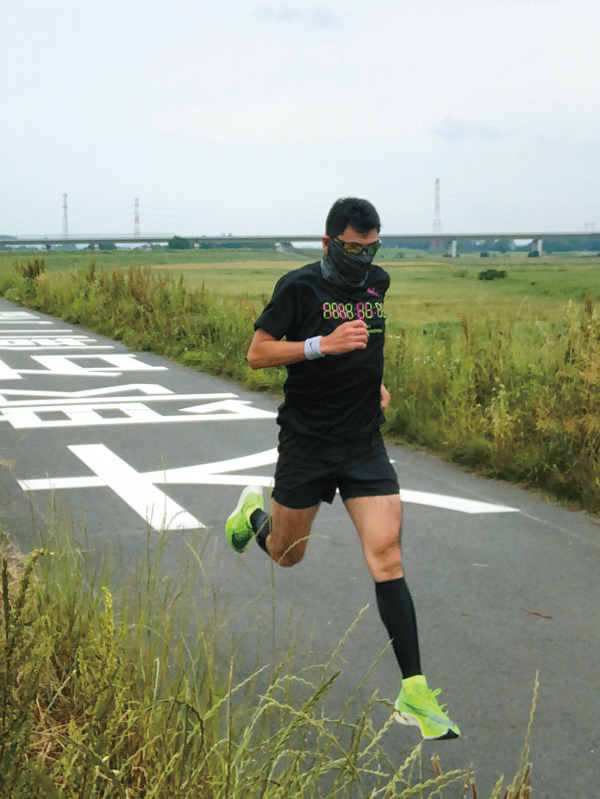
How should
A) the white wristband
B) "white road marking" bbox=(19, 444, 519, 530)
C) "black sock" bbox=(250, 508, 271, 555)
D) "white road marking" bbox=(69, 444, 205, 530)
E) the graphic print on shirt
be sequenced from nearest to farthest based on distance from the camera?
the white wristband
the graphic print on shirt
"black sock" bbox=(250, 508, 271, 555)
"white road marking" bbox=(69, 444, 205, 530)
"white road marking" bbox=(19, 444, 519, 530)

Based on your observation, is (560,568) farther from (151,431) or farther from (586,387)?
(151,431)

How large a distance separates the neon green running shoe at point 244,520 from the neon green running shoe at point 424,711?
1.68 meters

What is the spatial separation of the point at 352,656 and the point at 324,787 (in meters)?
1.17

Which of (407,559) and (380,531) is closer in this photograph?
(380,531)

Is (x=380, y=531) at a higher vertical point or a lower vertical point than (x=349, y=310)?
lower

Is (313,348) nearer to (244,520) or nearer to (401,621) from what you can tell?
(401,621)

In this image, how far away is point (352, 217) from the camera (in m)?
4.04

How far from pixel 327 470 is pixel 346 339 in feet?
2.00

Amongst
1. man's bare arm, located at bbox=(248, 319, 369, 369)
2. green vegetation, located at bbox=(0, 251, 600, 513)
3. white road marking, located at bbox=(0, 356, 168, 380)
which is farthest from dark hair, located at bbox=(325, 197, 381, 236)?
white road marking, located at bbox=(0, 356, 168, 380)

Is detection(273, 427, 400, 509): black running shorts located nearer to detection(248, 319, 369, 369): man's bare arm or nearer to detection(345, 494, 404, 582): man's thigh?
detection(345, 494, 404, 582): man's thigh

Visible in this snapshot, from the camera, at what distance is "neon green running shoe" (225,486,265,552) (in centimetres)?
534

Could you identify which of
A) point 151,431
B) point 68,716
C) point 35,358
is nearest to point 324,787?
point 68,716

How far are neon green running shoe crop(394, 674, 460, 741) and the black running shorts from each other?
764mm

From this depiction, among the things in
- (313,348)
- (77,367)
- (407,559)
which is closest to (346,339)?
(313,348)
